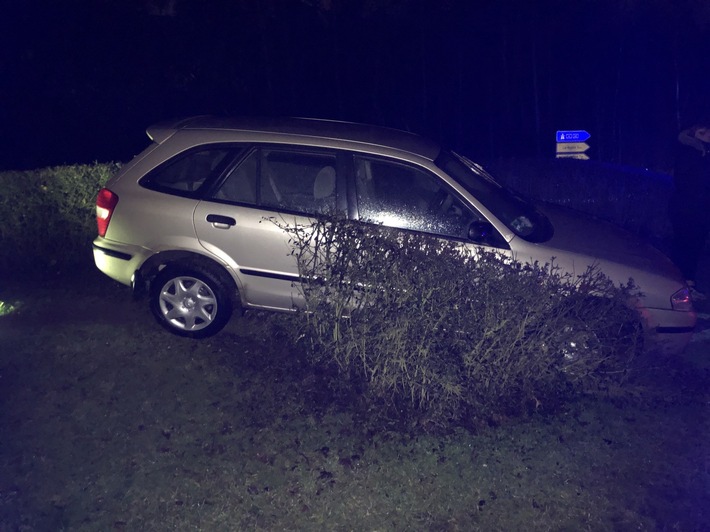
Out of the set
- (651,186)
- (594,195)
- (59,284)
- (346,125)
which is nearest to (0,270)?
(59,284)

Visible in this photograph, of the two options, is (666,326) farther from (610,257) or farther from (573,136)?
(573,136)

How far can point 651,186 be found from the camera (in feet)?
28.7

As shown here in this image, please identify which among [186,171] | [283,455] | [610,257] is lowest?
[283,455]

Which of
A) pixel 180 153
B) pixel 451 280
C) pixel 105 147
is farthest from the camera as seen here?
pixel 105 147

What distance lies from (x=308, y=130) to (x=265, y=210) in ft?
2.74

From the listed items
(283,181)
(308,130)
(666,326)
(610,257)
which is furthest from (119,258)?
(666,326)

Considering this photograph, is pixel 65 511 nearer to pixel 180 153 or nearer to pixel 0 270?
pixel 180 153

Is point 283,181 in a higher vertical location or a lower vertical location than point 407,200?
higher

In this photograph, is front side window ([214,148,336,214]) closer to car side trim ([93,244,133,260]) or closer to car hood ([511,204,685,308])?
car side trim ([93,244,133,260])

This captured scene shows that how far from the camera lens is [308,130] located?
5.51 meters

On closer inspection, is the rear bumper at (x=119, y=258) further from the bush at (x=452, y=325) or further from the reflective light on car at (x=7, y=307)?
the bush at (x=452, y=325)

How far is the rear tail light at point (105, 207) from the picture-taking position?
5410 mm

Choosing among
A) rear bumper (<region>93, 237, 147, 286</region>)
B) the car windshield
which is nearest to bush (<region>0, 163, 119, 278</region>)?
rear bumper (<region>93, 237, 147, 286</region>)

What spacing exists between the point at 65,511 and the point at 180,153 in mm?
2865
